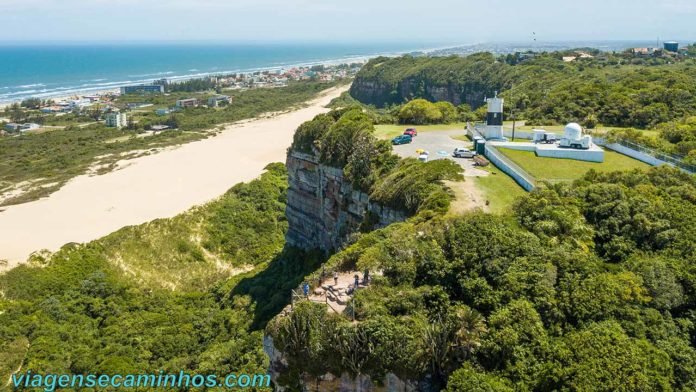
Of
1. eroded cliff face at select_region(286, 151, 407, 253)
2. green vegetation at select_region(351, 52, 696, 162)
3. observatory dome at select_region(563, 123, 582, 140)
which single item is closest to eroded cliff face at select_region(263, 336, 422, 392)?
eroded cliff face at select_region(286, 151, 407, 253)

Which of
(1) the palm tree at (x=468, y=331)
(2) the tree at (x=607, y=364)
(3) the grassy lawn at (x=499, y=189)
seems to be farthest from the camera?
(3) the grassy lawn at (x=499, y=189)

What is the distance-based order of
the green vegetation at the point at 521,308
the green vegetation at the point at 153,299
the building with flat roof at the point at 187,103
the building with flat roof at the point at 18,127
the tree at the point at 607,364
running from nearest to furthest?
the tree at the point at 607,364, the green vegetation at the point at 521,308, the green vegetation at the point at 153,299, the building with flat roof at the point at 18,127, the building with flat roof at the point at 187,103

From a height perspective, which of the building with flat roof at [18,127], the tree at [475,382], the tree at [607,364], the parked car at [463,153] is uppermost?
the parked car at [463,153]

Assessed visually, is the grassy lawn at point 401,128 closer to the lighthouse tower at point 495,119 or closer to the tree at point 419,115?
the tree at point 419,115

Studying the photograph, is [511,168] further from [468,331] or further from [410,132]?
[468,331]

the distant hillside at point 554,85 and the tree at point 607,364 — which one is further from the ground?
the distant hillside at point 554,85

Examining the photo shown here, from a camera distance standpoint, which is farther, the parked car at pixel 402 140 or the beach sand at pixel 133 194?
the beach sand at pixel 133 194

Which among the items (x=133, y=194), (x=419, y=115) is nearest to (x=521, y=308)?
(x=419, y=115)

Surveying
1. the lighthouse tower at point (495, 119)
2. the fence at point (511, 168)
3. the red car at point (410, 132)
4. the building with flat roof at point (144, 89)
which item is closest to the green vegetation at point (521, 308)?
the fence at point (511, 168)
